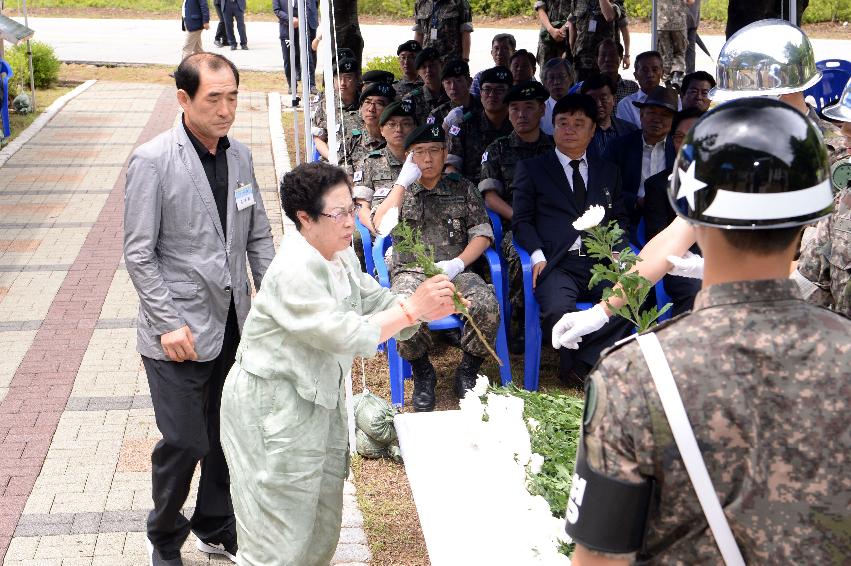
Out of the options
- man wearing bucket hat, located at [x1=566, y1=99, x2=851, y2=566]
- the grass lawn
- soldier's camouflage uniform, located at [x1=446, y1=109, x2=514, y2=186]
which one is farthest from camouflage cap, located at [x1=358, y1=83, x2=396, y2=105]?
the grass lawn

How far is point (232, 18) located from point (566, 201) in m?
18.5

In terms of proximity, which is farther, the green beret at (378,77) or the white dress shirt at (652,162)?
the green beret at (378,77)

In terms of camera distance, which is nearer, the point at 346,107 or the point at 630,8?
the point at 346,107

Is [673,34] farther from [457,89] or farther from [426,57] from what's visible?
[457,89]

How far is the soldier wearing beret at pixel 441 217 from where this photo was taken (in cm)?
623

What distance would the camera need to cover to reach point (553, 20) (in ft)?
45.6

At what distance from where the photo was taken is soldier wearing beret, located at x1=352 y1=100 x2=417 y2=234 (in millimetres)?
7258

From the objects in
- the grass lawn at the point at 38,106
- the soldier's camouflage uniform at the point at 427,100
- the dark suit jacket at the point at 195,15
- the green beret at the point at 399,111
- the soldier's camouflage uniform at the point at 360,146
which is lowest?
the grass lawn at the point at 38,106

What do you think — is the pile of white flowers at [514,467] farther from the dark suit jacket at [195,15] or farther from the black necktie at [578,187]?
the dark suit jacket at [195,15]

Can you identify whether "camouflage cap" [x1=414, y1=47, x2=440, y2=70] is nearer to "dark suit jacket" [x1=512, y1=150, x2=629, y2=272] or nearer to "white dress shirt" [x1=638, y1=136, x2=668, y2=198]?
"white dress shirt" [x1=638, y1=136, x2=668, y2=198]

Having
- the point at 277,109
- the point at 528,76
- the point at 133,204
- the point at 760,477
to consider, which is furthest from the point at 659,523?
the point at 277,109

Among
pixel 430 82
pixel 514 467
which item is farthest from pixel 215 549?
pixel 430 82

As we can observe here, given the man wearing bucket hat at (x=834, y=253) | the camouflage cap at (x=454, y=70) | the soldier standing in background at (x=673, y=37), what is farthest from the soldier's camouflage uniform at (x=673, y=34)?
the man wearing bucket hat at (x=834, y=253)

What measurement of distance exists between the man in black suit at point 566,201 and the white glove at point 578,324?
3.25 meters
